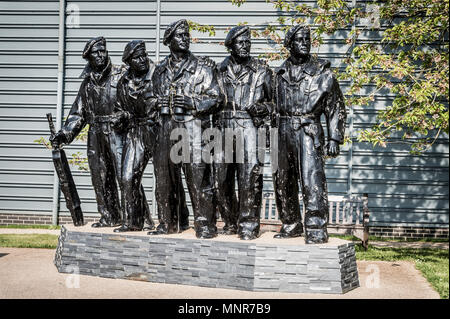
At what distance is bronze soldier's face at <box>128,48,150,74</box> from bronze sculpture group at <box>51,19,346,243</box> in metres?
0.01

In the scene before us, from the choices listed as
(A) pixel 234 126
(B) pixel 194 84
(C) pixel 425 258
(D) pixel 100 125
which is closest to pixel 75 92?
(D) pixel 100 125

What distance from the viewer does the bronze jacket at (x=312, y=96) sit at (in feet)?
26.2

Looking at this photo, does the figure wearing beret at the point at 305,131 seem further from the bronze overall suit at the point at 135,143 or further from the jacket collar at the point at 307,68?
the bronze overall suit at the point at 135,143

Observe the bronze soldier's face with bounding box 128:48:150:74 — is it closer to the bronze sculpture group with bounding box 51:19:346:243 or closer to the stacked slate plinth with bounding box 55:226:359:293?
the bronze sculpture group with bounding box 51:19:346:243

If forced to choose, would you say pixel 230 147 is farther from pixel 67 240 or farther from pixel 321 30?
pixel 321 30

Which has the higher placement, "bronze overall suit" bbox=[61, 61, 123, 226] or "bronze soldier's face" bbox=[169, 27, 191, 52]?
"bronze soldier's face" bbox=[169, 27, 191, 52]

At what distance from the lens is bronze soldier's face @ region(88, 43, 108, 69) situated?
30.0 ft

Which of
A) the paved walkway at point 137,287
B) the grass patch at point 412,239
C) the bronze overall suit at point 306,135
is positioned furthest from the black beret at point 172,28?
the grass patch at point 412,239

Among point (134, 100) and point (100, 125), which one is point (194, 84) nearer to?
point (134, 100)

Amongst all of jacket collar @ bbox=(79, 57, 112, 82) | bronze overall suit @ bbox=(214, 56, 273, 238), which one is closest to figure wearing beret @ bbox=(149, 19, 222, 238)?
bronze overall suit @ bbox=(214, 56, 273, 238)

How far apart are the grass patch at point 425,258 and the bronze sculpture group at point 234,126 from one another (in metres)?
1.99

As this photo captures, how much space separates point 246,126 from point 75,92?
25.2 ft

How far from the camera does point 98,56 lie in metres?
9.17

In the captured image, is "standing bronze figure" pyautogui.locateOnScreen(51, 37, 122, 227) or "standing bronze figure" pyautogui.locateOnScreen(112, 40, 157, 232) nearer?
"standing bronze figure" pyautogui.locateOnScreen(112, 40, 157, 232)
